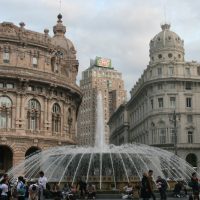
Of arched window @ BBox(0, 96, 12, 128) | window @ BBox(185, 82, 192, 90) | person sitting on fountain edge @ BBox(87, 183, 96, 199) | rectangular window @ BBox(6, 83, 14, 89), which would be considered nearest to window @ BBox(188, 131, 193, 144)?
window @ BBox(185, 82, 192, 90)

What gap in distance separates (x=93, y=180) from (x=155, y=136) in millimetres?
39249

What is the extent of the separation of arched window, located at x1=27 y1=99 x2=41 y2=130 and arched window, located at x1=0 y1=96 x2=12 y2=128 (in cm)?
240

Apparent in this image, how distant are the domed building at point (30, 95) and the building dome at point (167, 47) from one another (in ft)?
63.3

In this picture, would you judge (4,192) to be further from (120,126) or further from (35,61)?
(120,126)

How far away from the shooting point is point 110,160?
26.0m

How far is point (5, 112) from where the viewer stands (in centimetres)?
4847

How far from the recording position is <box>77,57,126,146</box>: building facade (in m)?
130

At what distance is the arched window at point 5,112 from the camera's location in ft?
158

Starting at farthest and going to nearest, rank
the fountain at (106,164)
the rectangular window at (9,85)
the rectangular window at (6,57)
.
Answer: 1. the rectangular window at (6,57)
2. the rectangular window at (9,85)
3. the fountain at (106,164)

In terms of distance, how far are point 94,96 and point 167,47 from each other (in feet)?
203

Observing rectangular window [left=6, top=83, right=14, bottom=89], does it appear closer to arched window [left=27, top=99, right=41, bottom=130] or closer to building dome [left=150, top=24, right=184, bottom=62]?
arched window [left=27, top=99, right=41, bottom=130]

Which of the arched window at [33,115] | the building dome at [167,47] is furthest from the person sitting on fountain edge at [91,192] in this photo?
the building dome at [167,47]

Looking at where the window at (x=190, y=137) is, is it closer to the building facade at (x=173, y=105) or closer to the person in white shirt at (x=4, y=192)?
the building facade at (x=173, y=105)

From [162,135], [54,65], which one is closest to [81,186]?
[54,65]
